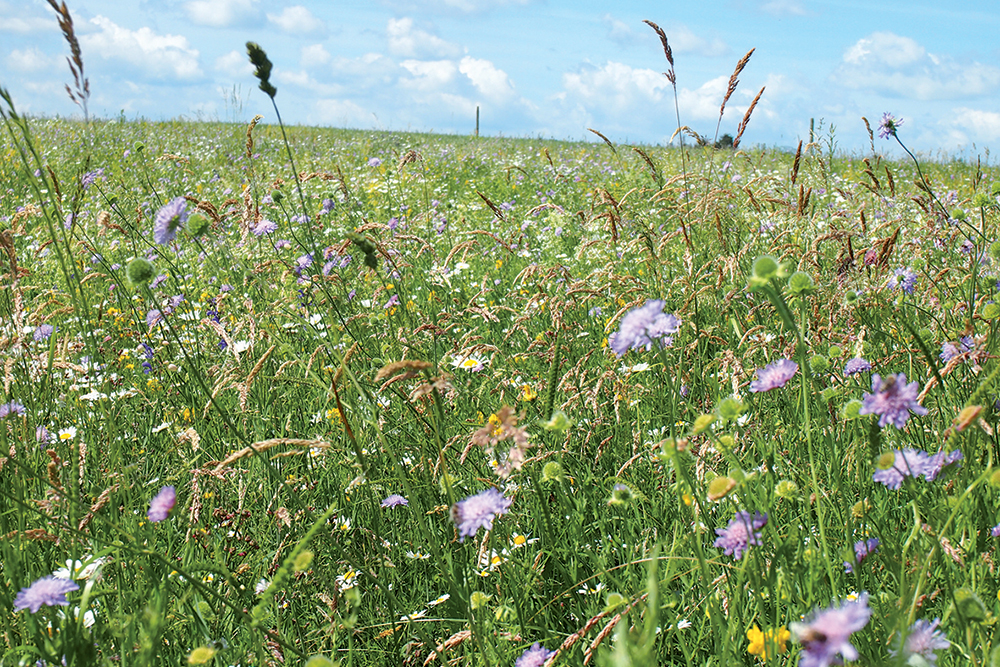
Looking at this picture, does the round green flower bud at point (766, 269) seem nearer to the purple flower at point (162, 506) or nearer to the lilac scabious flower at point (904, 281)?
the purple flower at point (162, 506)

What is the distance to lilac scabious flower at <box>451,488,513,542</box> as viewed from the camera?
3.67ft

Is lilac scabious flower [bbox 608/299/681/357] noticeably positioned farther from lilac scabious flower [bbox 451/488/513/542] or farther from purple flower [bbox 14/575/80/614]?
purple flower [bbox 14/575/80/614]

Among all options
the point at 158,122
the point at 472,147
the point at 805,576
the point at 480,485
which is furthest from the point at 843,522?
the point at 158,122

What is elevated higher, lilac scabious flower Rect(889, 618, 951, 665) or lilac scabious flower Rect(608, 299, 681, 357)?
lilac scabious flower Rect(608, 299, 681, 357)

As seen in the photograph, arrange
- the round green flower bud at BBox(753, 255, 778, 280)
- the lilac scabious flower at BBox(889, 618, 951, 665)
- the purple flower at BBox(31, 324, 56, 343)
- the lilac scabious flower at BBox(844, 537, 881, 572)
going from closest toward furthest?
1. the lilac scabious flower at BBox(889, 618, 951, 665)
2. the round green flower bud at BBox(753, 255, 778, 280)
3. the lilac scabious flower at BBox(844, 537, 881, 572)
4. the purple flower at BBox(31, 324, 56, 343)

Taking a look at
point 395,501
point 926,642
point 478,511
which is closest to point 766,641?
point 926,642

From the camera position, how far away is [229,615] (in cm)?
135

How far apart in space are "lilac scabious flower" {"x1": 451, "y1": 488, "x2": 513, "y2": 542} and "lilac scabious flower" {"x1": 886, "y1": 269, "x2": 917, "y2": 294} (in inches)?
73.5

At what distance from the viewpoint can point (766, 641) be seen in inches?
38.3

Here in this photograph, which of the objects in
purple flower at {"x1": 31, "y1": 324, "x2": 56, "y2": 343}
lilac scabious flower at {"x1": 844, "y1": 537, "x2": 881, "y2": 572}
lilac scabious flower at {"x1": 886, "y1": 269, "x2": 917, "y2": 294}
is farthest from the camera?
purple flower at {"x1": 31, "y1": 324, "x2": 56, "y2": 343}

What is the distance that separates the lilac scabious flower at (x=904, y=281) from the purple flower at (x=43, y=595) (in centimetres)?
248

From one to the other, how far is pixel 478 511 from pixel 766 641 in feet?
1.57

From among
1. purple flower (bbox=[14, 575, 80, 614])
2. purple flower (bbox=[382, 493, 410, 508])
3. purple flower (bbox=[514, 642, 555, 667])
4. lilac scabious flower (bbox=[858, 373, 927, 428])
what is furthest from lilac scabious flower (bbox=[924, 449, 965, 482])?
purple flower (bbox=[14, 575, 80, 614])

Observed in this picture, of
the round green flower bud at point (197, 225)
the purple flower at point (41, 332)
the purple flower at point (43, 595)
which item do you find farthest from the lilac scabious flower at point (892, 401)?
the purple flower at point (41, 332)
